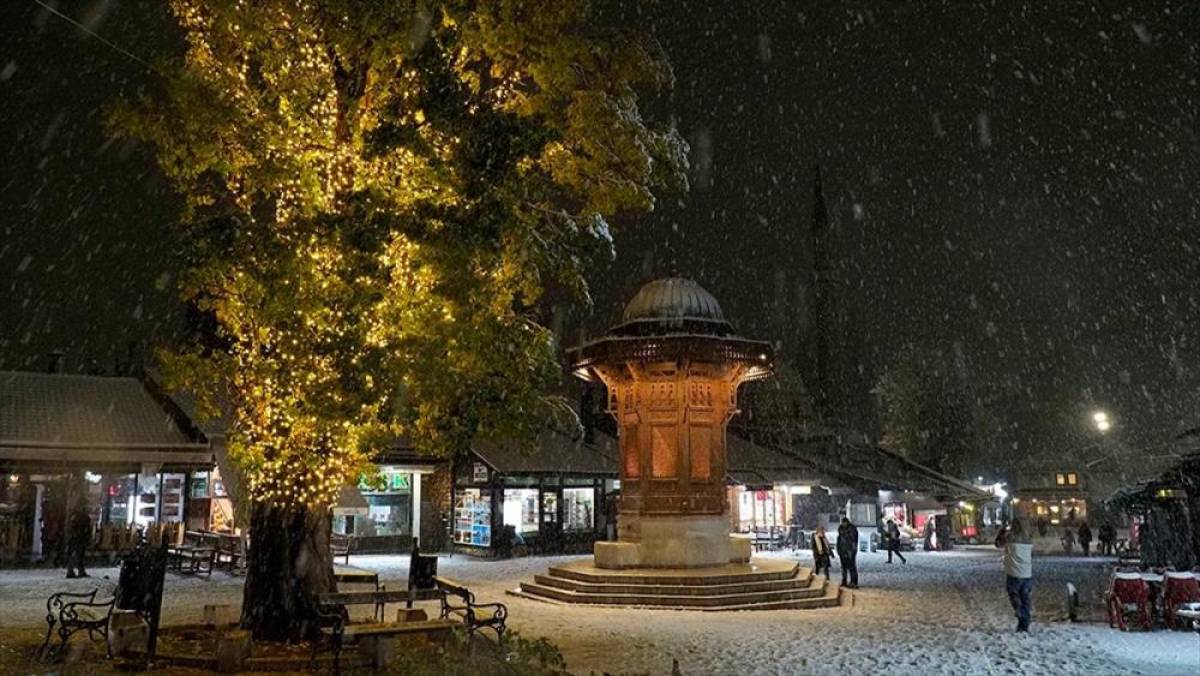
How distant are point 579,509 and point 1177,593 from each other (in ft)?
73.2

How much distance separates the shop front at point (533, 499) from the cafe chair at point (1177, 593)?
1897 cm

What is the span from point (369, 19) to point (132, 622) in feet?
25.4

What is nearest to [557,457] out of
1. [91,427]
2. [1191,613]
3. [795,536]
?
[795,536]

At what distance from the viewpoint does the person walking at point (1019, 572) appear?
13508mm

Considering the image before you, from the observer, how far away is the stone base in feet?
63.0

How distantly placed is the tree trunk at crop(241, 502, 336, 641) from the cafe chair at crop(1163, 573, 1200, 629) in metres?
12.7

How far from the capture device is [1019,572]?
13680 millimetres

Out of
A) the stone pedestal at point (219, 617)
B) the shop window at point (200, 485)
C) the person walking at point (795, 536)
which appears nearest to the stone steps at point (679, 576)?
the stone pedestal at point (219, 617)

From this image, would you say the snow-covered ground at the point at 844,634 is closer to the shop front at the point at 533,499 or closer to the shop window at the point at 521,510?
the shop front at the point at 533,499

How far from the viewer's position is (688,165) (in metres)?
12.9

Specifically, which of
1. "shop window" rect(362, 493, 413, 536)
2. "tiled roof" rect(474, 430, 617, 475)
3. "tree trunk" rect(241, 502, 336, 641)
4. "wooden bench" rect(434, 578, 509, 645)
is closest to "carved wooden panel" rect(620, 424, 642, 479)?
"wooden bench" rect(434, 578, 509, 645)

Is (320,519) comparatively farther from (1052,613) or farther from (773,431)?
(773,431)

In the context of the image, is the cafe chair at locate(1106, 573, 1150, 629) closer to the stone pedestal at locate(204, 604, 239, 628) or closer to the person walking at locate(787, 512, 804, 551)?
the stone pedestal at locate(204, 604, 239, 628)

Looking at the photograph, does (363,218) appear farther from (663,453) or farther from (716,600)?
(663,453)
